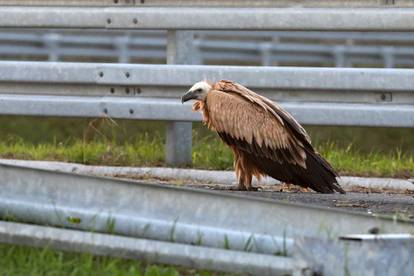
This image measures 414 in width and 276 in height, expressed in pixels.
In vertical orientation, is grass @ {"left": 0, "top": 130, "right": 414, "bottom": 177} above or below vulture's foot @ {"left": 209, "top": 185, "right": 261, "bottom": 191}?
above

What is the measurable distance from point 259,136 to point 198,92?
0.47 m

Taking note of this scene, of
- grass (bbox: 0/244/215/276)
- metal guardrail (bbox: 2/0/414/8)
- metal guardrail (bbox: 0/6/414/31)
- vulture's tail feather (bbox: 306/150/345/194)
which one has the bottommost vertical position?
grass (bbox: 0/244/215/276)

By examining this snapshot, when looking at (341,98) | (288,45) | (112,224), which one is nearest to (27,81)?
(341,98)

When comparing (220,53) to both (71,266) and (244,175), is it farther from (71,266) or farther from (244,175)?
(71,266)

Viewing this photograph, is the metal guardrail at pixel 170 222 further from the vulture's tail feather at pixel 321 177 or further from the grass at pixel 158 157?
the grass at pixel 158 157

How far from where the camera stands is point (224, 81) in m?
8.10

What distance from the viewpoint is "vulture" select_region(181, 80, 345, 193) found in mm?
7703

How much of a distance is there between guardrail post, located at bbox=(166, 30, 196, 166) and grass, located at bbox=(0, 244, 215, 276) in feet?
12.1

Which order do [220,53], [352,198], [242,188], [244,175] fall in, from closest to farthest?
[352,198]
[242,188]
[244,175]
[220,53]

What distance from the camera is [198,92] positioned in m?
8.01

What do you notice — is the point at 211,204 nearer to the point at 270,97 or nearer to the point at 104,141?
the point at 270,97

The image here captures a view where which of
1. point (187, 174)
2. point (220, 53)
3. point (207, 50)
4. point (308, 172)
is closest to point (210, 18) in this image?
point (187, 174)

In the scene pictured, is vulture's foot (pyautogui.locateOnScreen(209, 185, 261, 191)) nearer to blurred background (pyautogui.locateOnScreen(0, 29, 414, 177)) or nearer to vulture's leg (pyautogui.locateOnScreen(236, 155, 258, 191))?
vulture's leg (pyautogui.locateOnScreen(236, 155, 258, 191))

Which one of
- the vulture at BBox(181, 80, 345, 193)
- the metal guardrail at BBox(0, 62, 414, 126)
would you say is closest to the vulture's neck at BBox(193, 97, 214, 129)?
the vulture at BBox(181, 80, 345, 193)
